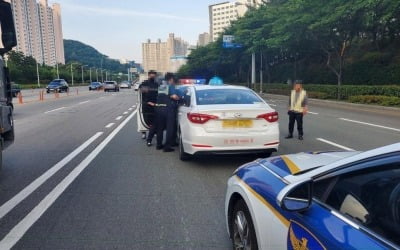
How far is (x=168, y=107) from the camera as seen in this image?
9.07 m

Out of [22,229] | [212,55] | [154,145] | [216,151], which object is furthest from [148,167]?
→ [212,55]

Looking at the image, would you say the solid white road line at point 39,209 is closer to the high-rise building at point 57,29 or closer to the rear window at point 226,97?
the rear window at point 226,97

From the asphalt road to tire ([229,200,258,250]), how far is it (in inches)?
20.6

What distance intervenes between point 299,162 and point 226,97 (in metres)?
4.72

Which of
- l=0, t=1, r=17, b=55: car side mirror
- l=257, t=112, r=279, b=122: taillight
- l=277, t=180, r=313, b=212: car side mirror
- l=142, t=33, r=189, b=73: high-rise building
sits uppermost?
l=142, t=33, r=189, b=73: high-rise building

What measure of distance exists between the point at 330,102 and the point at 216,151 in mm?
20361

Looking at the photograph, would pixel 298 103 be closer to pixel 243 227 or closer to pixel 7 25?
pixel 7 25

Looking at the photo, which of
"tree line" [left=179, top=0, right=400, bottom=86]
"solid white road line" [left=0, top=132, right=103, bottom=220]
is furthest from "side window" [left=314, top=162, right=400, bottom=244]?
"tree line" [left=179, top=0, right=400, bottom=86]

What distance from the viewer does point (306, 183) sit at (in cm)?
237

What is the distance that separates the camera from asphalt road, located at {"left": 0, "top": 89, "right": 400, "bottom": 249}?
167 inches

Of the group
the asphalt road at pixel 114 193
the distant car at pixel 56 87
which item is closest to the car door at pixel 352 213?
the asphalt road at pixel 114 193

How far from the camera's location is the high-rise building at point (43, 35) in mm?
107250

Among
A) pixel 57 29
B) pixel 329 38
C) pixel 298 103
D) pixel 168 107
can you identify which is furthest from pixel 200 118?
pixel 57 29

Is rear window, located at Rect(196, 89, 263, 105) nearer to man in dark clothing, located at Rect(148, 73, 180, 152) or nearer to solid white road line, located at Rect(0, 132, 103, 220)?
man in dark clothing, located at Rect(148, 73, 180, 152)
